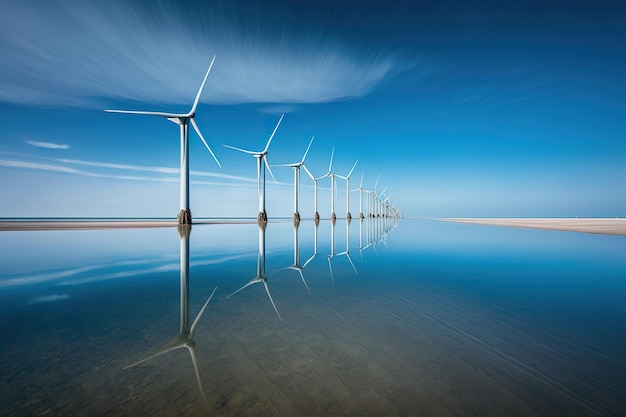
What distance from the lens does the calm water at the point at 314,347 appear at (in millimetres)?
2727

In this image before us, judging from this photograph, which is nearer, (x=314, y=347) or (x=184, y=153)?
(x=314, y=347)

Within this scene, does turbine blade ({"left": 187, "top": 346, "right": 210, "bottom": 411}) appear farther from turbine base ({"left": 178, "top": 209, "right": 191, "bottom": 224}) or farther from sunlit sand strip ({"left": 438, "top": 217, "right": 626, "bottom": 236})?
turbine base ({"left": 178, "top": 209, "right": 191, "bottom": 224})

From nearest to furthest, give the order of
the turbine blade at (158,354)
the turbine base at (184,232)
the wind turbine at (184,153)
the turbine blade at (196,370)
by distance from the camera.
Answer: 1. the turbine blade at (196,370)
2. the turbine blade at (158,354)
3. the turbine base at (184,232)
4. the wind turbine at (184,153)

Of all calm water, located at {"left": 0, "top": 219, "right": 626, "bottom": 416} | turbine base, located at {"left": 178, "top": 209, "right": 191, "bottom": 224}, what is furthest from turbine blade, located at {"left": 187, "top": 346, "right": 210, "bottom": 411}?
turbine base, located at {"left": 178, "top": 209, "right": 191, "bottom": 224}

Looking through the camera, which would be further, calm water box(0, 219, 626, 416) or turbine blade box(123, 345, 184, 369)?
turbine blade box(123, 345, 184, 369)

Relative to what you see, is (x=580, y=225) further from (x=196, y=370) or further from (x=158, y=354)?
(x=158, y=354)

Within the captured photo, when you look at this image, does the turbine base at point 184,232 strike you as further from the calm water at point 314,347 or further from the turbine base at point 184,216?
the calm water at point 314,347

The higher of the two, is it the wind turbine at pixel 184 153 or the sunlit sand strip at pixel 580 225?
the wind turbine at pixel 184 153

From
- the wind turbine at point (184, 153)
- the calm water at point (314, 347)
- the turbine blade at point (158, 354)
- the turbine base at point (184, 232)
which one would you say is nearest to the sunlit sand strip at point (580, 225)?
the calm water at point (314, 347)

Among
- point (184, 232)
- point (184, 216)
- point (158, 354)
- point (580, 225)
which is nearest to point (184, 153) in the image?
point (184, 216)

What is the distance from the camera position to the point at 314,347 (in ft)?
12.7

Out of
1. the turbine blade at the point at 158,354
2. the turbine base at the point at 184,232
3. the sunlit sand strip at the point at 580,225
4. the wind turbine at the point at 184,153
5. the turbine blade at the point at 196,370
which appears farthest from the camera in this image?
the wind turbine at the point at 184,153

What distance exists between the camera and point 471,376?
3168 mm

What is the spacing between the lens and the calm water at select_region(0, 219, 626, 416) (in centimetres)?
273
